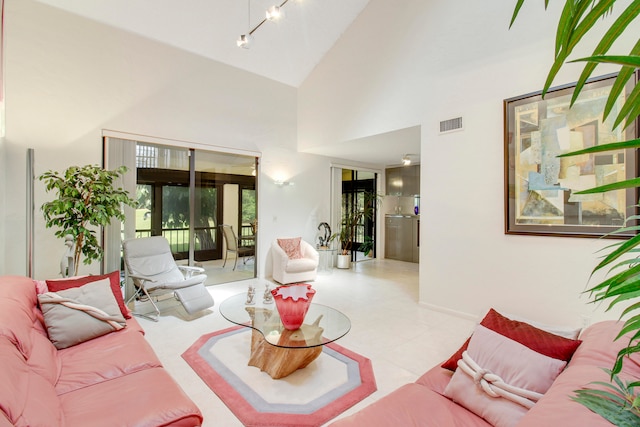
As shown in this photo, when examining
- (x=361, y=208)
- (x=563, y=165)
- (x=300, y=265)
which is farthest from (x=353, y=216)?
(x=563, y=165)

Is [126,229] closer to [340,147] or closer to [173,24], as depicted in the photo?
[173,24]

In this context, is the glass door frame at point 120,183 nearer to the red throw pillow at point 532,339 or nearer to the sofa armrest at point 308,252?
the sofa armrest at point 308,252

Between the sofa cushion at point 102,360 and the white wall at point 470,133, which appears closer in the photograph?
the sofa cushion at point 102,360

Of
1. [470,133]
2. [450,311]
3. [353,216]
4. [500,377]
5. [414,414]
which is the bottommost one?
[450,311]

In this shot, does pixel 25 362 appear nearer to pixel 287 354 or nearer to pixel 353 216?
pixel 287 354

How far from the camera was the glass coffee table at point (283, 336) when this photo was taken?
2502mm

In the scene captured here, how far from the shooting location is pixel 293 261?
5.70m

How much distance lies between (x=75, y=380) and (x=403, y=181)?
732cm

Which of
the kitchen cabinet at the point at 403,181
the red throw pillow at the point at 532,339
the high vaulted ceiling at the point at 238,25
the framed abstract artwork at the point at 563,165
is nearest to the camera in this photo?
the red throw pillow at the point at 532,339

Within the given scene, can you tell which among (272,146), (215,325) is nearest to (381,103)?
(272,146)

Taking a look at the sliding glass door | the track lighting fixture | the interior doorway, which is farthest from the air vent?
the interior doorway

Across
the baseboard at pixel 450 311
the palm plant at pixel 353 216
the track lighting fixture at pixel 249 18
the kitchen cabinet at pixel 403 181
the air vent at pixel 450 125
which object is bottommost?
the baseboard at pixel 450 311

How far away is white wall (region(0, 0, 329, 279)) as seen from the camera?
12.4 ft

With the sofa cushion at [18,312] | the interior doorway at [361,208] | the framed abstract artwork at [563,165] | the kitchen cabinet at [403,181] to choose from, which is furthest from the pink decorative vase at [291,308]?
the kitchen cabinet at [403,181]
